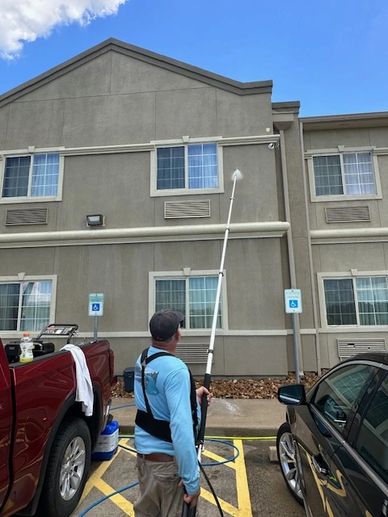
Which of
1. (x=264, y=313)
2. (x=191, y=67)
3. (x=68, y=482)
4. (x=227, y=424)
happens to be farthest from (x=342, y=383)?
(x=191, y=67)

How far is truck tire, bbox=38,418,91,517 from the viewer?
2.99 meters

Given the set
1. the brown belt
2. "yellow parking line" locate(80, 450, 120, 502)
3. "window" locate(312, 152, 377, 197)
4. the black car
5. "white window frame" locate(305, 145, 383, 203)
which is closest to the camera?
the black car

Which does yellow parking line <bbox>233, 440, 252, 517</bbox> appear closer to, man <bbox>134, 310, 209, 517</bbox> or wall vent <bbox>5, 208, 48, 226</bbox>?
man <bbox>134, 310, 209, 517</bbox>

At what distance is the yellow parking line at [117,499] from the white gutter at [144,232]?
563cm

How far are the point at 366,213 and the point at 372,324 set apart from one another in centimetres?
281

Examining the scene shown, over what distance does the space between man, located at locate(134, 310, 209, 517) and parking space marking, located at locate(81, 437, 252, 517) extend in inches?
61.9

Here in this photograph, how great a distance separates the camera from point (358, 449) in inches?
79.6

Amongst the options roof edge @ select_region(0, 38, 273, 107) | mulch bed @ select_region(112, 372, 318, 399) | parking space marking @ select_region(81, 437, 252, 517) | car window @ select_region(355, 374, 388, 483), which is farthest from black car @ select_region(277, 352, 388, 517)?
roof edge @ select_region(0, 38, 273, 107)

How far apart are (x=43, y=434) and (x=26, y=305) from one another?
6690mm

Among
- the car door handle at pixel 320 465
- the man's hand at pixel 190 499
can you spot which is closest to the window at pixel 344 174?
the car door handle at pixel 320 465

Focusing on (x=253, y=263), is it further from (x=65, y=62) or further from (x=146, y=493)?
(x=65, y=62)

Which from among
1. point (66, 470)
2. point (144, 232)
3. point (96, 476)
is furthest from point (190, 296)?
point (66, 470)

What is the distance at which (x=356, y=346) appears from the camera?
8.66m

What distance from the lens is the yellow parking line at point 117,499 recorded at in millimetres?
3490
